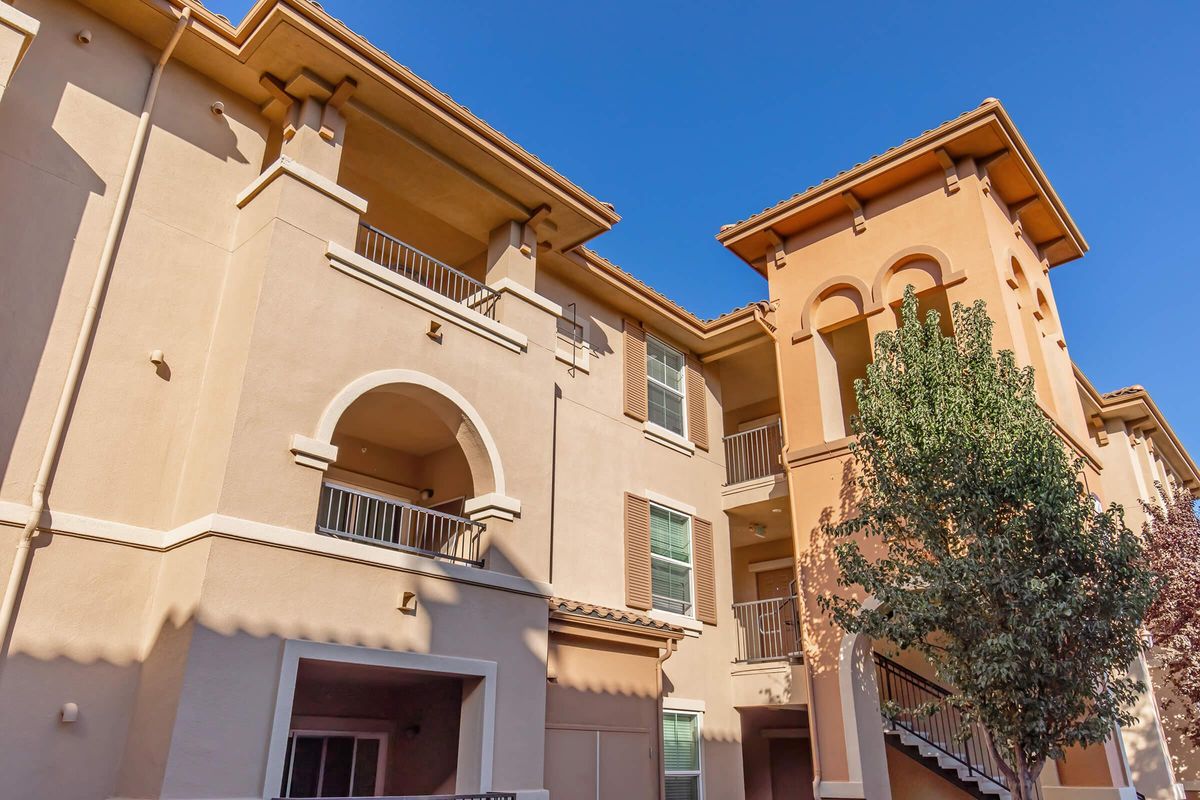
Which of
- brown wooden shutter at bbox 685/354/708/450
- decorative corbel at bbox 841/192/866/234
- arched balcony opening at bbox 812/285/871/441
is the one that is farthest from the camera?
brown wooden shutter at bbox 685/354/708/450

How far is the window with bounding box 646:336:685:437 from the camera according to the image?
15.6m

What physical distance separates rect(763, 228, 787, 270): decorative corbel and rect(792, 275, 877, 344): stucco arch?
1095 mm

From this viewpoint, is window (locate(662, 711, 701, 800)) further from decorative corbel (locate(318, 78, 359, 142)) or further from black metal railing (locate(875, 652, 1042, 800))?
decorative corbel (locate(318, 78, 359, 142))

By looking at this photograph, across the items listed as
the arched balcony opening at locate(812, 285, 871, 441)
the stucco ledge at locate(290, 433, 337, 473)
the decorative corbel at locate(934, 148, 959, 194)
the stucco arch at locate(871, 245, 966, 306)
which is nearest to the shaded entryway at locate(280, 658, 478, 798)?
the stucco ledge at locate(290, 433, 337, 473)

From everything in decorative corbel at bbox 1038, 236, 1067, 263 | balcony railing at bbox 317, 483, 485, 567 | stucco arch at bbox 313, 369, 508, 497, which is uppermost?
decorative corbel at bbox 1038, 236, 1067, 263

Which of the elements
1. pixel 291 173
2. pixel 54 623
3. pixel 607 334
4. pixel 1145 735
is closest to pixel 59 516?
pixel 54 623

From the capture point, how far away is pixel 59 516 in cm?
792

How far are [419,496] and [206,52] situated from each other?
265 inches

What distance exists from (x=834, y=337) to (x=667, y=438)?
3.67 metres

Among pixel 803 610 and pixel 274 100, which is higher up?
pixel 274 100

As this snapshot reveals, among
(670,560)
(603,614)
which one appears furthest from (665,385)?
(603,614)

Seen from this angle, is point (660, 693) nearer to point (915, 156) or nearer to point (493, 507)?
point (493, 507)

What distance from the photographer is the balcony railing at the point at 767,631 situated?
14656 millimetres

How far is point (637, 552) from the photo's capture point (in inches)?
538
